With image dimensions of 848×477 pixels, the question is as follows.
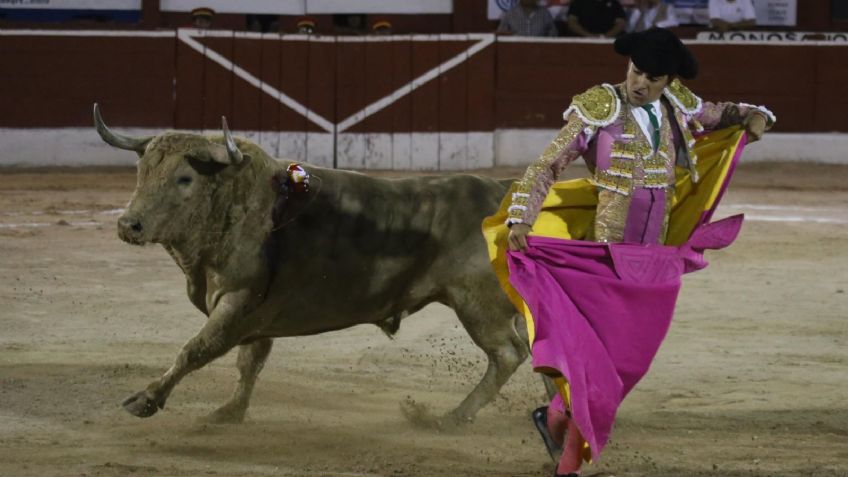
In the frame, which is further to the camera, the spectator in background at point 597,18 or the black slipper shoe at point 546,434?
the spectator in background at point 597,18

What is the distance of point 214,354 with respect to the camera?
192 inches

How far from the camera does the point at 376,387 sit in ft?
19.1

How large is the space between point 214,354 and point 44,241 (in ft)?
15.1

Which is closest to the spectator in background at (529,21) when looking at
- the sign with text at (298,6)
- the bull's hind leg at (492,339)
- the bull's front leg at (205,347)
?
the sign with text at (298,6)

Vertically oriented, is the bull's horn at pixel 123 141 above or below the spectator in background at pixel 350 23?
above

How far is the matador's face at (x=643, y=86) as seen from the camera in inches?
161

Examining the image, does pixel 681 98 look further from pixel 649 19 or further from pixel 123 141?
pixel 649 19

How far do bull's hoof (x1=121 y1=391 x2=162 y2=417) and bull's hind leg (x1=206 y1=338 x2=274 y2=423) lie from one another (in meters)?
0.42

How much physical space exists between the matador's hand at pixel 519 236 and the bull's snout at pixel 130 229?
128cm

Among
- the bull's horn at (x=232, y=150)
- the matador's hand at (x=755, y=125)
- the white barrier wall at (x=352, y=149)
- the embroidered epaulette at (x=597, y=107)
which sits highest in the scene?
the embroidered epaulette at (x=597, y=107)

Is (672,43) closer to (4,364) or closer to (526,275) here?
(526,275)

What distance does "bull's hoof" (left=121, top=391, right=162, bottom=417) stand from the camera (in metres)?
4.74

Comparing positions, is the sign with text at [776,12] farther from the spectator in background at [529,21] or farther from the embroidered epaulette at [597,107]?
the embroidered epaulette at [597,107]

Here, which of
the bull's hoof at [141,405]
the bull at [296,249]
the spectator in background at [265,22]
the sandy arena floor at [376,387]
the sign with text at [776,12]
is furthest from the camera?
the sign with text at [776,12]
